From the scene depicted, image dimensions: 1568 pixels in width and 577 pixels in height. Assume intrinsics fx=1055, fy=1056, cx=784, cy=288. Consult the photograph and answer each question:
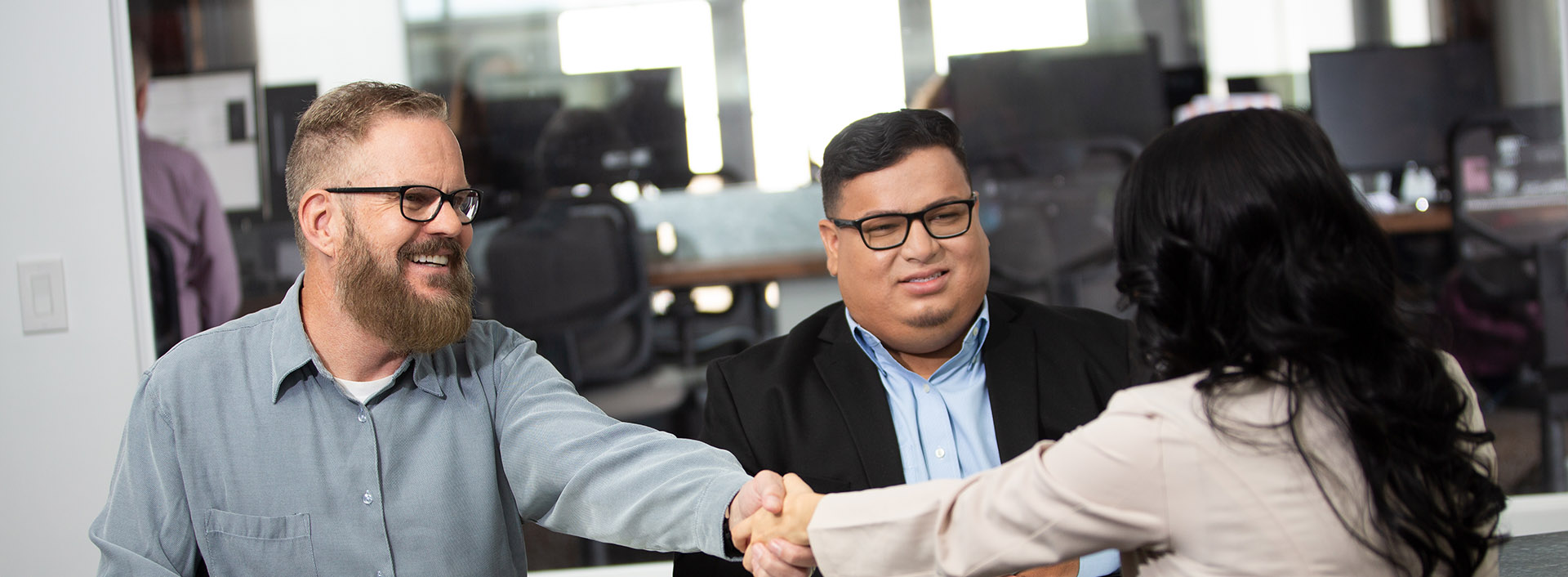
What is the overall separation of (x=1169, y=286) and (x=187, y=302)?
3169 mm

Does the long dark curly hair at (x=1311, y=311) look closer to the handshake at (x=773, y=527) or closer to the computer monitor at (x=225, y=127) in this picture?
the handshake at (x=773, y=527)

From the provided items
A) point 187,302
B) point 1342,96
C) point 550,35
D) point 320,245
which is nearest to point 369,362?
point 320,245

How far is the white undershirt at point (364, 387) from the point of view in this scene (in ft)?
4.99

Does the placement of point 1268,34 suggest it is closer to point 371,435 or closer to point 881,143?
point 881,143

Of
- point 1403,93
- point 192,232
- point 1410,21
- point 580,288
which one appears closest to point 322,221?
point 580,288

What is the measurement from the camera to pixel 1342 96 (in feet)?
12.9

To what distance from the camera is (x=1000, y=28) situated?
3.97 meters

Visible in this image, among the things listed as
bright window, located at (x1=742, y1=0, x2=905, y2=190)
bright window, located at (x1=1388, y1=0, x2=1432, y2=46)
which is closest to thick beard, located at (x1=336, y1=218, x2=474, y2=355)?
bright window, located at (x1=742, y1=0, x2=905, y2=190)

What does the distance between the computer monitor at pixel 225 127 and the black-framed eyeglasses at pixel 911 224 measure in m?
2.58

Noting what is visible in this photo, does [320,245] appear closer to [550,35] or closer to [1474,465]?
[1474,465]

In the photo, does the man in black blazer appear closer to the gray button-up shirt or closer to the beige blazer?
the gray button-up shirt

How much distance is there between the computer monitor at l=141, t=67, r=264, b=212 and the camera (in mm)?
3447

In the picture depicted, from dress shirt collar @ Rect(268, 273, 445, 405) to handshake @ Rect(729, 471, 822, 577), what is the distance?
0.49 meters

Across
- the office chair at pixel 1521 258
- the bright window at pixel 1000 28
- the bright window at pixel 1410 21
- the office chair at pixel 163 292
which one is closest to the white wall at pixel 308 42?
the office chair at pixel 163 292
